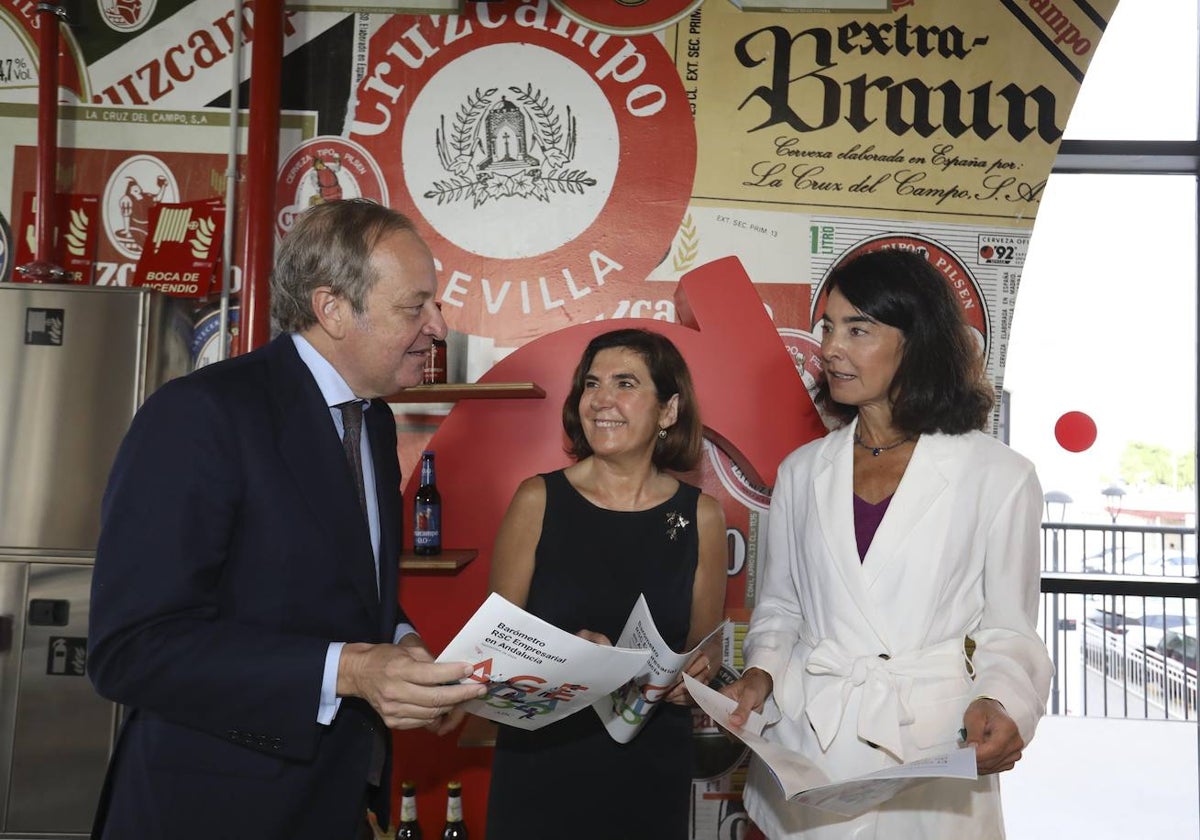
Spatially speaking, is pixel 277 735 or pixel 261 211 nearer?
pixel 277 735

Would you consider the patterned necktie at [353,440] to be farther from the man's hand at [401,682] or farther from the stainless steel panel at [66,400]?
the stainless steel panel at [66,400]

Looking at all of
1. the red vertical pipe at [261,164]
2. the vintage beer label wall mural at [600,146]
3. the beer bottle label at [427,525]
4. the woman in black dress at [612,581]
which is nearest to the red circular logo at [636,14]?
the vintage beer label wall mural at [600,146]

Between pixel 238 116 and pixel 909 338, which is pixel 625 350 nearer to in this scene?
pixel 909 338

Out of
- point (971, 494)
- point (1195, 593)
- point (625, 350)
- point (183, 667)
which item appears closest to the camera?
point (183, 667)

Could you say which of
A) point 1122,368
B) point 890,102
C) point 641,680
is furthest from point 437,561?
point 1122,368

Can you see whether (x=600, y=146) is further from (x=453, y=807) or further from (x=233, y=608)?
(x=233, y=608)

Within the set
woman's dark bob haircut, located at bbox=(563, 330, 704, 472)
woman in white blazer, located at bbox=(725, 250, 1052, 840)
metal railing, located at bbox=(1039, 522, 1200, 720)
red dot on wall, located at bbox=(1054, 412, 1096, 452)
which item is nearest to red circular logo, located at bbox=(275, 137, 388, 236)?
woman's dark bob haircut, located at bbox=(563, 330, 704, 472)

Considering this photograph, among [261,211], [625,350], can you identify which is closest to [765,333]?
[625,350]

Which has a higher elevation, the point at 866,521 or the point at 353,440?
the point at 353,440

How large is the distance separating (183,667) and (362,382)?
22.1 inches

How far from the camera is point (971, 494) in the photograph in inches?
72.4

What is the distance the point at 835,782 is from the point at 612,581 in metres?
0.85

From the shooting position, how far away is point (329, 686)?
1310 millimetres

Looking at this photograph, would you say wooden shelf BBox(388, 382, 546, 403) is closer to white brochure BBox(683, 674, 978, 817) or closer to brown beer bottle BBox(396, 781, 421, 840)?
brown beer bottle BBox(396, 781, 421, 840)
